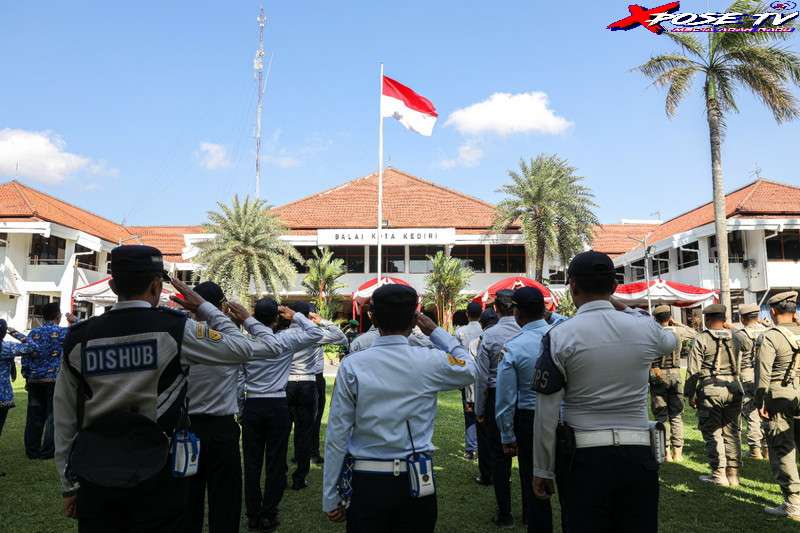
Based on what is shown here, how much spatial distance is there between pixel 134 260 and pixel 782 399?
5606 mm

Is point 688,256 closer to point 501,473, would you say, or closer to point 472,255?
point 472,255

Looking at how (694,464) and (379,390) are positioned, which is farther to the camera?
(694,464)

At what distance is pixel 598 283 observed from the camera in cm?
277

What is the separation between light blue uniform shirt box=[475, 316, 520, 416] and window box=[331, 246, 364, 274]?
1070 inches

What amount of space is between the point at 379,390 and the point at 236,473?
1.84 meters

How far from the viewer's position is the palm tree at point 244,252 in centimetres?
2616

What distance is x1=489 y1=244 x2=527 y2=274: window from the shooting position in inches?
1262

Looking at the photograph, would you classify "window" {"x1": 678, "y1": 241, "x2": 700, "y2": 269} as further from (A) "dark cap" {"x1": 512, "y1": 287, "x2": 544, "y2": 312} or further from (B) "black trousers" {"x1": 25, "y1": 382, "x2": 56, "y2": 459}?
(B) "black trousers" {"x1": 25, "y1": 382, "x2": 56, "y2": 459}

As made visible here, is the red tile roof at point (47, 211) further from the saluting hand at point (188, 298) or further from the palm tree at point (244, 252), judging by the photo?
the saluting hand at point (188, 298)

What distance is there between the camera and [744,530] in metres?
4.73

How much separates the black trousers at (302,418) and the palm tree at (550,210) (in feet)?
75.3

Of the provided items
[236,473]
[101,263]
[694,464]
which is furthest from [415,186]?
[236,473]

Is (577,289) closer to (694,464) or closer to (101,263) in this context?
(694,464)

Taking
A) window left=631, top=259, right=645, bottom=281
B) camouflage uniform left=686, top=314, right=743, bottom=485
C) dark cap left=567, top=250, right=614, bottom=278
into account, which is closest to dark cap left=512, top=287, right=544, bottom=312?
dark cap left=567, top=250, right=614, bottom=278
